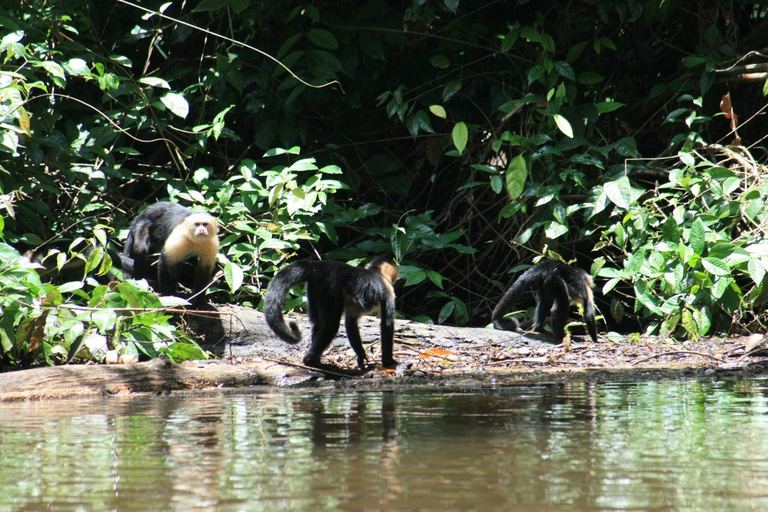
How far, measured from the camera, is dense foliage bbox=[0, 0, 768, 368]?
22.8 feet

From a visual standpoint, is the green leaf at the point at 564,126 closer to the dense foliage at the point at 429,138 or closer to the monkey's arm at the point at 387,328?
the dense foliage at the point at 429,138

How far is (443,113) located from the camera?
7.68 meters

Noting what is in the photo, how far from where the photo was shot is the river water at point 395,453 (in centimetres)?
219

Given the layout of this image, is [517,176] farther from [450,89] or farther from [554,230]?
[450,89]

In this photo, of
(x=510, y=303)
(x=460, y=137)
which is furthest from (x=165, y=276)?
(x=510, y=303)

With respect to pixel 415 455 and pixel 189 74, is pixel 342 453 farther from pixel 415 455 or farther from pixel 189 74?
pixel 189 74

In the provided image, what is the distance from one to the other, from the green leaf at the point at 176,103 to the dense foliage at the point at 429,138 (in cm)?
3

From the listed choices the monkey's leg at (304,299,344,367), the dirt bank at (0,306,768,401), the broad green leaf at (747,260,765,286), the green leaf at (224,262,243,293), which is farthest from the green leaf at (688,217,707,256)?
the green leaf at (224,262,243,293)

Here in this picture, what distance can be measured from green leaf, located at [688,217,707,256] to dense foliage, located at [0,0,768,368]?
0.06 feet

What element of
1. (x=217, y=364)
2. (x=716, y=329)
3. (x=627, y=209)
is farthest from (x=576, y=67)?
(x=217, y=364)

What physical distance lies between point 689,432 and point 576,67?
5976 mm

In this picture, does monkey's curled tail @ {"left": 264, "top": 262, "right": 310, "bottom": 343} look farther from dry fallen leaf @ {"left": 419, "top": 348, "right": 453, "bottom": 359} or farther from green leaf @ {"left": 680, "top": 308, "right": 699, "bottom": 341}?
green leaf @ {"left": 680, "top": 308, "right": 699, "bottom": 341}

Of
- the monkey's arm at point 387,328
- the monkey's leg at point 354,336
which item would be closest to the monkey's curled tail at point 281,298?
the monkey's leg at point 354,336

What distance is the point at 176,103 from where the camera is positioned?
717 cm
